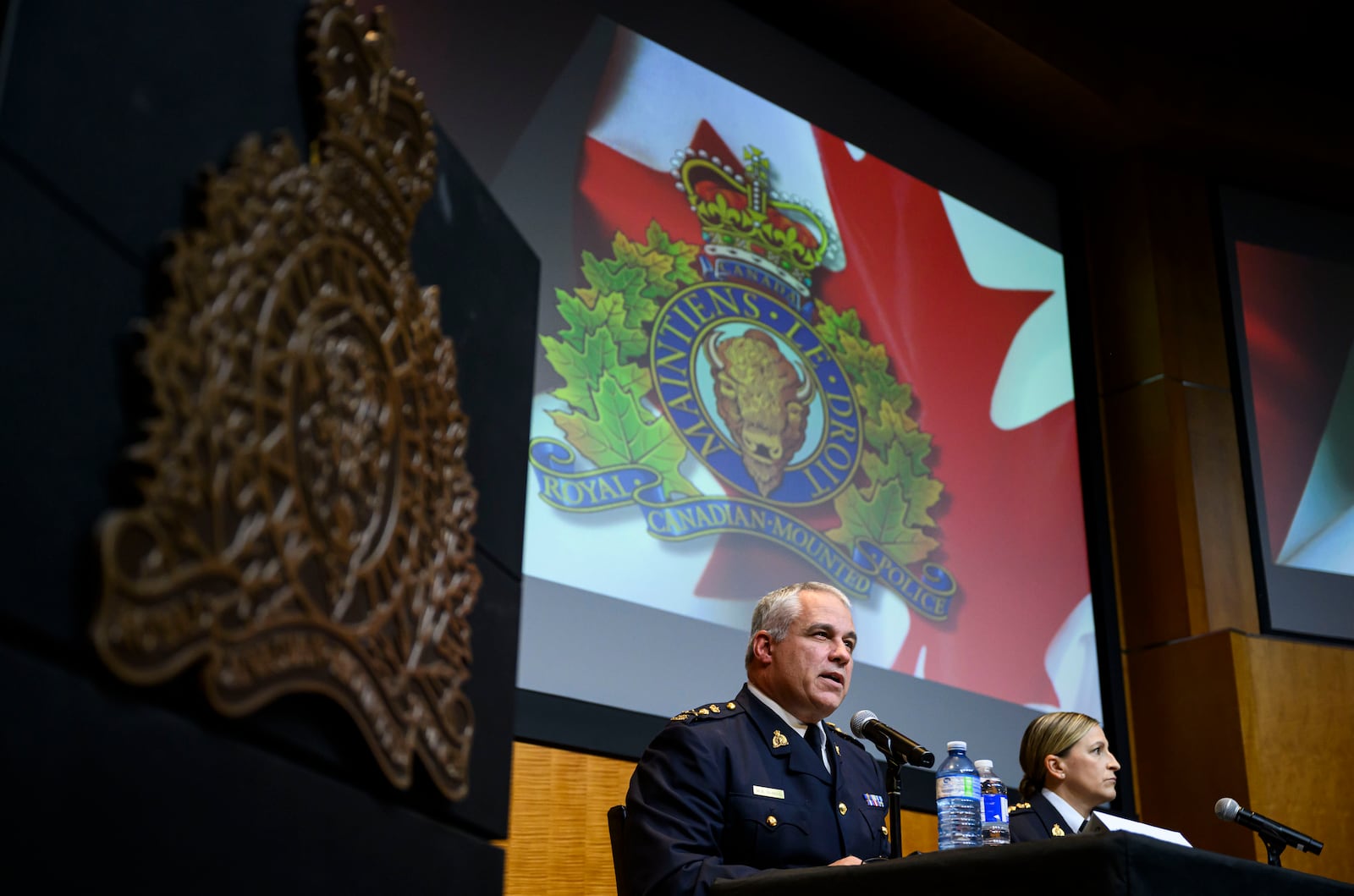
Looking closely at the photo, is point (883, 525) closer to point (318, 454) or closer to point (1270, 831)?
Result: point (1270, 831)

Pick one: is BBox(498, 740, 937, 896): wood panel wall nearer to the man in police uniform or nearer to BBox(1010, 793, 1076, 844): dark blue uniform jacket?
BBox(1010, 793, 1076, 844): dark blue uniform jacket

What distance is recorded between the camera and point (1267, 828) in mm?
2896

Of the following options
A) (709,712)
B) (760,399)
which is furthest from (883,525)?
(709,712)

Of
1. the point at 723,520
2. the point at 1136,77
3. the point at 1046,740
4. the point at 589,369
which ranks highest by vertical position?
the point at 1136,77

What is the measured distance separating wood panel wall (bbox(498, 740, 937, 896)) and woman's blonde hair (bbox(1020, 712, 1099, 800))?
0.36 meters

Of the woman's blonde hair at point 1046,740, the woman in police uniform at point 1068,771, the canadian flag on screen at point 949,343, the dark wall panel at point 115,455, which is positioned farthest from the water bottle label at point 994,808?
the dark wall panel at point 115,455

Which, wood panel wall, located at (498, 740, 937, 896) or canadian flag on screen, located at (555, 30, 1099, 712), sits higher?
A: canadian flag on screen, located at (555, 30, 1099, 712)

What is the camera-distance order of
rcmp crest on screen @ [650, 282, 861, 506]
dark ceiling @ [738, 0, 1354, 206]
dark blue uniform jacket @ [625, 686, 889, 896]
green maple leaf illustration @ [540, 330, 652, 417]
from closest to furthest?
dark blue uniform jacket @ [625, 686, 889, 896] → green maple leaf illustration @ [540, 330, 652, 417] → rcmp crest on screen @ [650, 282, 861, 506] → dark ceiling @ [738, 0, 1354, 206]

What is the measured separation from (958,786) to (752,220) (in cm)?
241

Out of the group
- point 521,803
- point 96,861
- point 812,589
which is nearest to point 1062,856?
point 812,589

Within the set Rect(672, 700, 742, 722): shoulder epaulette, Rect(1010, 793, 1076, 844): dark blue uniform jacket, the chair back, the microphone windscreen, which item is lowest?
the chair back

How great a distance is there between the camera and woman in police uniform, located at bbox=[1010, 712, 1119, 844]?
3244mm

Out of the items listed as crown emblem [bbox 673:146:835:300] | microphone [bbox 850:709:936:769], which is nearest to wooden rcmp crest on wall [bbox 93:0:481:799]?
microphone [bbox 850:709:936:769]

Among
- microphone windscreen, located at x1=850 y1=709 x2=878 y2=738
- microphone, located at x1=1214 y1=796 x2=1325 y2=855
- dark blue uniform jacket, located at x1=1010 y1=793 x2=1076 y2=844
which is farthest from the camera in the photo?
dark blue uniform jacket, located at x1=1010 y1=793 x2=1076 y2=844
